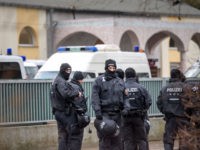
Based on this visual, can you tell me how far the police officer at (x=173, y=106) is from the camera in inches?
561

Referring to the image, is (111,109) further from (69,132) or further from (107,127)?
(69,132)

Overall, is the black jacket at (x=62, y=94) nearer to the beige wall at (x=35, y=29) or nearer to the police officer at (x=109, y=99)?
the police officer at (x=109, y=99)

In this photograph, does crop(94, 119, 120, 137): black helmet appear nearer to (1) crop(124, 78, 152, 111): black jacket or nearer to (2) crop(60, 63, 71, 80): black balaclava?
(2) crop(60, 63, 71, 80): black balaclava

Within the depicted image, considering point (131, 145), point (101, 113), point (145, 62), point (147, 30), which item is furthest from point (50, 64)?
point (147, 30)

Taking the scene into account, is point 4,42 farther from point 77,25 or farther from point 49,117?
point 49,117

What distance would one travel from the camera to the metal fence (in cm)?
1639

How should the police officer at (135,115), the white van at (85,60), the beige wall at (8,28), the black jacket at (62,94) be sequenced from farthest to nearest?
1. the beige wall at (8,28)
2. the white van at (85,60)
3. the police officer at (135,115)
4. the black jacket at (62,94)

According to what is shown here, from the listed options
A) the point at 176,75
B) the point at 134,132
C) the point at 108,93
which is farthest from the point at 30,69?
the point at 108,93

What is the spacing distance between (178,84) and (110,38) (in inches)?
880

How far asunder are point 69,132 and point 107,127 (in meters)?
1.18

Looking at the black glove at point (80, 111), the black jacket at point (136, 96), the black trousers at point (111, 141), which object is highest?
the black jacket at point (136, 96)

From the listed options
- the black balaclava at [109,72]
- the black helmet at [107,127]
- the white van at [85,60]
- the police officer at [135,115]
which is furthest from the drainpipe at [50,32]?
the black helmet at [107,127]

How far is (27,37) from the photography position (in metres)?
40.7

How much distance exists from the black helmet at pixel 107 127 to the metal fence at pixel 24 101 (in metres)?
3.86
